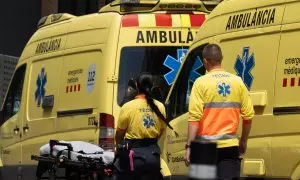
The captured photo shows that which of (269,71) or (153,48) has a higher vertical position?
(153,48)

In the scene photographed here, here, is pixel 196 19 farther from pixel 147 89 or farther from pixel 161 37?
pixel 147 89

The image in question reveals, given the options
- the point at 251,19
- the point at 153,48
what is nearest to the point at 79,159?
the point at 153,48

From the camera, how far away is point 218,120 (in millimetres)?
5836

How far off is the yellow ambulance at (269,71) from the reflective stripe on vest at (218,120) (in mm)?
805

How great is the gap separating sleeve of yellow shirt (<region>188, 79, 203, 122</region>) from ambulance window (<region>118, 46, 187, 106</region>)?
3081mm

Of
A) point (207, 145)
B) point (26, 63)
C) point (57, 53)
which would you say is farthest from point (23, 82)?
point (207, 145)

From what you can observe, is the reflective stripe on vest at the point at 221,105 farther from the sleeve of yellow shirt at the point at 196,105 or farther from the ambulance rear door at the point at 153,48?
the ambulance rear door at the point at 153,48

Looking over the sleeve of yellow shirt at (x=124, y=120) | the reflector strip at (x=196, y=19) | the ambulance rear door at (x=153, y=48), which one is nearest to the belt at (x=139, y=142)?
the sleeve of yellow shirt at (x=124, y=120)

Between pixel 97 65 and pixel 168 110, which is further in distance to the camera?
pixel 97 65

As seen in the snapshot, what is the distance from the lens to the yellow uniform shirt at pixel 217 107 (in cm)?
583

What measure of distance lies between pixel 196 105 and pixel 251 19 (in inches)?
64.0

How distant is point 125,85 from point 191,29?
1.18 metres

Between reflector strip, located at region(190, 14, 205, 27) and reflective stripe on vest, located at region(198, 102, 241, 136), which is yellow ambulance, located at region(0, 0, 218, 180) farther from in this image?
reflective stripe on vest, located at region(198, 102, 241, 136)

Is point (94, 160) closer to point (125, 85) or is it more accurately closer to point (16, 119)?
point (125, 85)
